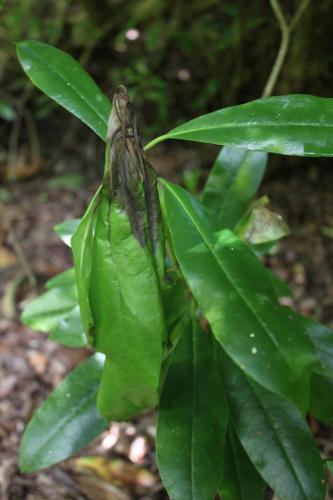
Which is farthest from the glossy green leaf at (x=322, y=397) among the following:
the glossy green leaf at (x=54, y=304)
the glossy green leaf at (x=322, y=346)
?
the glossy green leaf at (x=54, y=304)

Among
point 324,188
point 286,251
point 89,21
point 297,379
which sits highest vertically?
point 89,21

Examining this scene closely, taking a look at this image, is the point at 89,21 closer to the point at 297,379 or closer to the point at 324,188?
the point at 324,188

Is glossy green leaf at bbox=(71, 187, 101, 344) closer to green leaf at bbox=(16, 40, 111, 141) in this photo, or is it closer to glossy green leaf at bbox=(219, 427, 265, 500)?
green leaf at bbox=(16, 40, 111, 141)

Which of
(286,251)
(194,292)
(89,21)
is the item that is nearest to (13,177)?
(89,21)

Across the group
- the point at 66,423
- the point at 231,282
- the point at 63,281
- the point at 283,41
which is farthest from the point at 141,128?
the point at 231,282

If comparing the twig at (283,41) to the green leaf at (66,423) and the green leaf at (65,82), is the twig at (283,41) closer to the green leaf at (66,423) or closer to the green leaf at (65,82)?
the green leaf at (65,82)
